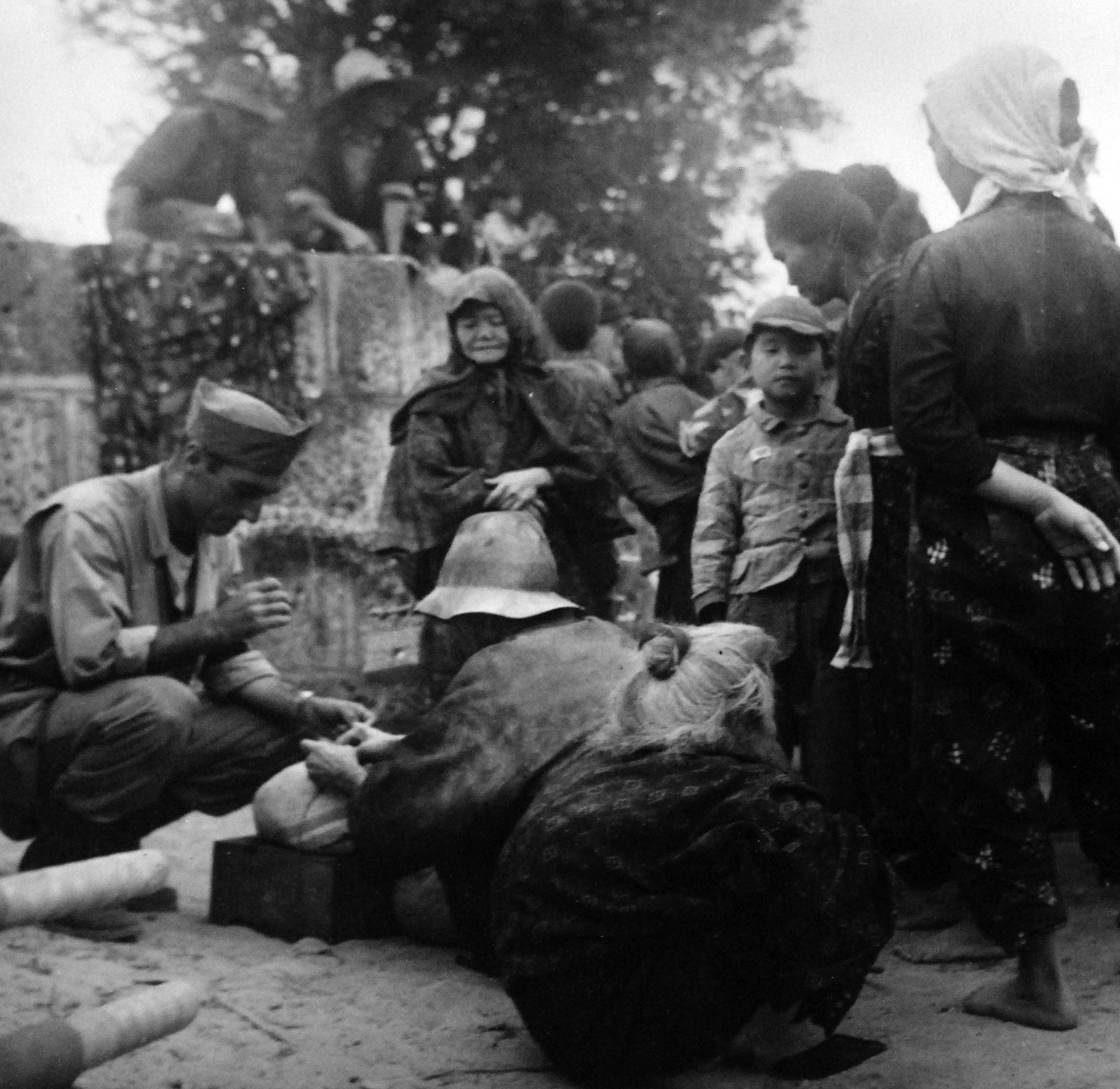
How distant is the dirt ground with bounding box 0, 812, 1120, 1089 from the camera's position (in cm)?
333

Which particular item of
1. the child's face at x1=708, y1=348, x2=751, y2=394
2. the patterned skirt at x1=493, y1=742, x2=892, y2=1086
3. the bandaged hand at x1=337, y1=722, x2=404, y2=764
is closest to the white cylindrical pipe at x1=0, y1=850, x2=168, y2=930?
the patterned skirt at x1=493, y1=742, x2=892, y2=1086

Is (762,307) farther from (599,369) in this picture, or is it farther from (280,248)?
(280,248)

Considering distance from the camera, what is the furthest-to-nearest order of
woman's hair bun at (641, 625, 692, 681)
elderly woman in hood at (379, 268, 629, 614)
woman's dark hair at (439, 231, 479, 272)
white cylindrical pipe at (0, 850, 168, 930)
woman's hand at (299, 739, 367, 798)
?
woman's dark hair at (439, 231, 479, 272) → elderly woman in hood at (379, 268, 629, 614) → woman's hand at (299, 739, 367, 798) → woman's hair bun at (641, 625, 692, 681) → white cylindrical pipe at (0, 850, 168, 930)

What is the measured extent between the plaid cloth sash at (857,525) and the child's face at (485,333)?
71.9 inches

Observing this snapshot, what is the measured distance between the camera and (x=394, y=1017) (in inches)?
148

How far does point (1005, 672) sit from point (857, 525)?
0.74m

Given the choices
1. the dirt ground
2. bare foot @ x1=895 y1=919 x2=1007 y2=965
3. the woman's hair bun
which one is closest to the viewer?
the dirt ground

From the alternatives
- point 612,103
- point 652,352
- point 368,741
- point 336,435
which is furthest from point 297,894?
point 612,103

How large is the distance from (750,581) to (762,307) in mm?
805

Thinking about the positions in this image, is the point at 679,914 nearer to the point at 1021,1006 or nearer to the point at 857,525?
the point at 1021,1006

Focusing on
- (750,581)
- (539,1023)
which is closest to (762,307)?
(750,581)

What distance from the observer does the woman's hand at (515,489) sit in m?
5.52

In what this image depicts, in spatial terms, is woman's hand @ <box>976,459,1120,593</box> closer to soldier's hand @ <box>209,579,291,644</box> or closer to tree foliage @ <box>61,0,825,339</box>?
soldier's hand @ <box>209,579,291,644</box>

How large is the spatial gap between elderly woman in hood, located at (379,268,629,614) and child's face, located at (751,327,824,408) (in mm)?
1007
